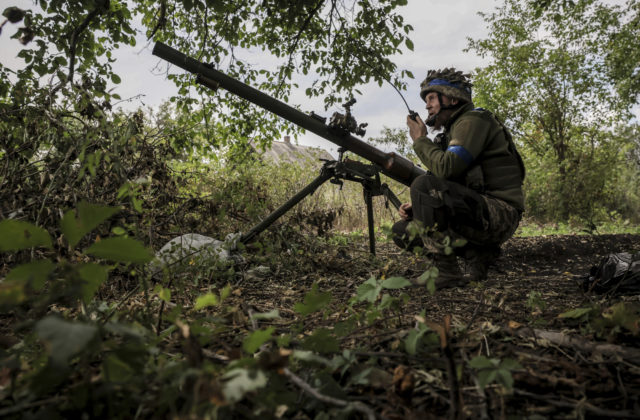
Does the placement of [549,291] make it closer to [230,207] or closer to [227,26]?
[230,207]

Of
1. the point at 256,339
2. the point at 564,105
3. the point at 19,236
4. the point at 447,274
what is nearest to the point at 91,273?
the point at 19,236

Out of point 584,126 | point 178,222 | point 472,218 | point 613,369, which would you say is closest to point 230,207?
point 178,222

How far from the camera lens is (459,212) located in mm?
2551

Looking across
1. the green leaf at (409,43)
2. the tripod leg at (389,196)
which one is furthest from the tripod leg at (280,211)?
the green leaf at (409,43)

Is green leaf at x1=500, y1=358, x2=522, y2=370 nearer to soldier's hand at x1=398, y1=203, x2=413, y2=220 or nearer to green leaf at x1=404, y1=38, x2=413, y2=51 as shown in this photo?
soldier's hand at x1=398, y1=203, x2=413, y2=220

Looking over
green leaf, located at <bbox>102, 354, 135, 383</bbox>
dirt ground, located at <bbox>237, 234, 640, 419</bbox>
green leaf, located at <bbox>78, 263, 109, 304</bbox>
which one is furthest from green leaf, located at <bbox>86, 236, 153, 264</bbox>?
dirt ground, located at <bbox>237, 234, 640, 419</bbox>

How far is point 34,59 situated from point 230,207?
6.08 ft

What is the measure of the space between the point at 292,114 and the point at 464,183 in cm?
163

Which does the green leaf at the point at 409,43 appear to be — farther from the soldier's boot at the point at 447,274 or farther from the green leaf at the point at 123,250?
the green leaf at the point at 123,250

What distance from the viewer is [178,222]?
113 inches

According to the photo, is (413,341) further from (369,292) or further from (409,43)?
(409,43)

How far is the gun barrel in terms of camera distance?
3029mm

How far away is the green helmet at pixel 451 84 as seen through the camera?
2.84 meters

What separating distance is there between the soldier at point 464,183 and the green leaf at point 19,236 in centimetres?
217
